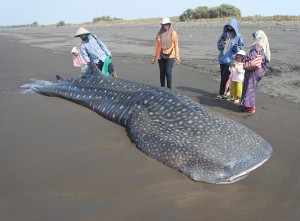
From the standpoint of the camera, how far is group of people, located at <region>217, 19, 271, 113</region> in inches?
297

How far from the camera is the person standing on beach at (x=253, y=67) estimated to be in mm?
7484

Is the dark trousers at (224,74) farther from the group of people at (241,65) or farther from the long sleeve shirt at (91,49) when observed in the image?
the long sleeve shirt at (91,49)

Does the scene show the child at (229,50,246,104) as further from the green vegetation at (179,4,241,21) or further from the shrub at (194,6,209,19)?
the shrub at (194,6,209,19)

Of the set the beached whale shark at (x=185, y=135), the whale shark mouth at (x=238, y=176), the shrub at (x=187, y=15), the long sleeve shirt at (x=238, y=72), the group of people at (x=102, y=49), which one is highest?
the shrub at (x=187, y=15)

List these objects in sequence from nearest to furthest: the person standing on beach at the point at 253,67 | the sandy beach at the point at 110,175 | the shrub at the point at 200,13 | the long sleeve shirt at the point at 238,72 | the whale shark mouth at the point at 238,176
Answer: the sandy beach at the point at 110,175, the whale shark mouth at the point at 238,176, the person standing on beach at the point at 253,67, the long sleeve shirt at the point at 238,72, the shrub at the point at 200,13

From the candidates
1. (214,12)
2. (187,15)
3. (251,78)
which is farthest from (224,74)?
(187,15)

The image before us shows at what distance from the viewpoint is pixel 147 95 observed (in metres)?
6.27

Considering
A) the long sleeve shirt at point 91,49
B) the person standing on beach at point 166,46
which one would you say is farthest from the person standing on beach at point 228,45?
the long sleeve shirt at point 91,49

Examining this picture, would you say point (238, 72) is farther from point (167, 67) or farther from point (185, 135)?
point (185, 135)

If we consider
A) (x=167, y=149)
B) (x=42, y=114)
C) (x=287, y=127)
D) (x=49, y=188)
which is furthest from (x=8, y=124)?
(x=287, y=127)

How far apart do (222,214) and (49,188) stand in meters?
2.14

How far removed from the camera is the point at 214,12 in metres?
57.3

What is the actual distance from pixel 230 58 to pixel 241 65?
0.54 meters

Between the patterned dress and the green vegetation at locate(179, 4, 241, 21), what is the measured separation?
5113cm
